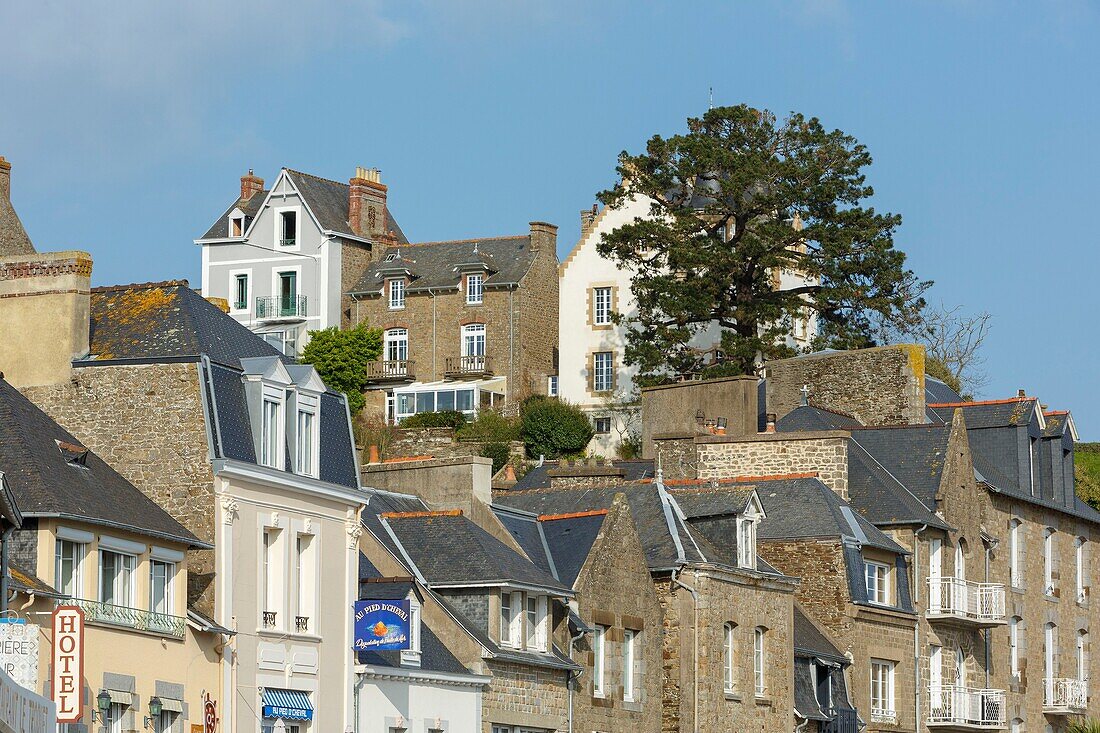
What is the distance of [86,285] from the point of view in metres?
34.8

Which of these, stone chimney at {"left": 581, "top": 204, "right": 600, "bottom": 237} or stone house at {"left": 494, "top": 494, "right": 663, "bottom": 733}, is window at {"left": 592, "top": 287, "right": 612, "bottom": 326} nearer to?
stone chimney at {"left": 581, "top": 204, "right": 600, "bottom": 237}

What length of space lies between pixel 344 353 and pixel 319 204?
691 centimetres

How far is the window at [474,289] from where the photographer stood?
90.0 meters

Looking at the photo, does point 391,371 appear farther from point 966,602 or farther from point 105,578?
point 105,578

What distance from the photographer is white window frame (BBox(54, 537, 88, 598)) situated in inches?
1166

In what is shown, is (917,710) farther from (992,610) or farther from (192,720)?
(192,720)

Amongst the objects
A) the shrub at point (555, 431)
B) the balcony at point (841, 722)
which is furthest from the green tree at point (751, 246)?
the balcony at point (841, 722)

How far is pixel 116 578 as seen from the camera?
30.9m

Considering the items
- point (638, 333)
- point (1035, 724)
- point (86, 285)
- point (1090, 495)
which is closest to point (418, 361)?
point (638, 333)

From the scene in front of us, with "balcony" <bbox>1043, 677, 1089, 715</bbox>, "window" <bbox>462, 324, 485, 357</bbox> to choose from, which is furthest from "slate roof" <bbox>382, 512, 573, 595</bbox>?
"window" <bbox>462, 324, 485, 357</bbox>

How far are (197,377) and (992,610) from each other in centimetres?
2616

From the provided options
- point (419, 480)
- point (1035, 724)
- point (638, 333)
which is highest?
point (638, 333)

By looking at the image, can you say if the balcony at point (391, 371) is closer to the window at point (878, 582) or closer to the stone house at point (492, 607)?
the window at point (878, 582)

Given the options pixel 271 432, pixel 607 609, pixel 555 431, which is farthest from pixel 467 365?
pixel 271 432
